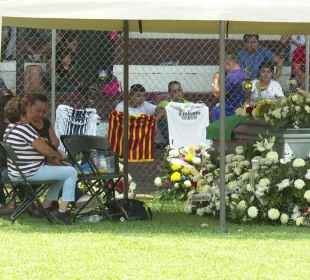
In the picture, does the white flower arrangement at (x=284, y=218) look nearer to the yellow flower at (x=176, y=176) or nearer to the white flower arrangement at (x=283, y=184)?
the white flower arrangement at (x=283, y=184)

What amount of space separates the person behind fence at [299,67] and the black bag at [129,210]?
4722 millimetres

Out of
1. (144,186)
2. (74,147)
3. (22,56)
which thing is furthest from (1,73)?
(74,147)

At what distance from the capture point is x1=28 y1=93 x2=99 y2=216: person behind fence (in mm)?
11805

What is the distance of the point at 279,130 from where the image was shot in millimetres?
11836

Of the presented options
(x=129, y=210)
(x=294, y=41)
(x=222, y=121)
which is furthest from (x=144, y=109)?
(x=222, y=121)

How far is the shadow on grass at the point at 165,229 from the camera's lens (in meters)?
10.5

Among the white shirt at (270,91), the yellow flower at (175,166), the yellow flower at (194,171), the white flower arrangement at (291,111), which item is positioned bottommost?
the yellow flower at (194,171)

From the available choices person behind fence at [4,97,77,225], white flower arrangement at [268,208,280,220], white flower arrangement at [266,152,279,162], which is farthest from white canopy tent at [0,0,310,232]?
white flower arrangement at [268,208,280,220]

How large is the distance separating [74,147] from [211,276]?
3830mm

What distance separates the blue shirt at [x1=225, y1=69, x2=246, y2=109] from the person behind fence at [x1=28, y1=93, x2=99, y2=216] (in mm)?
3882

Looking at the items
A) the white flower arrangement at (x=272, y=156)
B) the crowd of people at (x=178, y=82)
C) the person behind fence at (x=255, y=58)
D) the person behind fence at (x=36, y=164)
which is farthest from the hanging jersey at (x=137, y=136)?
the white flower arrangement at (x=272, y=156)

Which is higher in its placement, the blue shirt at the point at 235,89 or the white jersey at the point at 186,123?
the blue shirt at the point at 235,89

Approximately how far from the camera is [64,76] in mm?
15648

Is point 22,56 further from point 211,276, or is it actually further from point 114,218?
point 211,276
